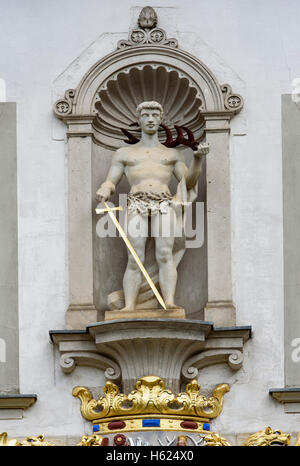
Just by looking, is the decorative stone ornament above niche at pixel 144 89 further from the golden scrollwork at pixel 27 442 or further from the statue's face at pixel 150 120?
the golden scrollwork at pixel 27 442

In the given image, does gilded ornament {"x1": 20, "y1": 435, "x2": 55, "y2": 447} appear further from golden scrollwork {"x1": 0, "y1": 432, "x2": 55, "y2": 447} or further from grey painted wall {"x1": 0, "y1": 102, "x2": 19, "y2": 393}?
grey painted wall {"x1": 0, "y1": 102, "x2": 19, "y2": 393}

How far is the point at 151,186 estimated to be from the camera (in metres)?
20.5

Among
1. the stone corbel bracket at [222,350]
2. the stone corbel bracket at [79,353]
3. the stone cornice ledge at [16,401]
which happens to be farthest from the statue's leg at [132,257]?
the stone cornice ledge at [16,401]

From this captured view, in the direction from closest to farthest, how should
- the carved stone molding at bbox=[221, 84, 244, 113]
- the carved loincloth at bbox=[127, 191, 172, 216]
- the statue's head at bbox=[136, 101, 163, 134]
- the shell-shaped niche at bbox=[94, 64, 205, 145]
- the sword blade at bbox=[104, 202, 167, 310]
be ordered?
the sword blade at bbox=[104, 202, 167, 310], the carved loincloth at bbox=[127, 191, 172, 216], the statue's head at bbox=[136, 101, 163, 134], the carved stone molding at bbox=[221, 84, 244, 113], the shell-shaped niche at bbox=[94, 64, 205, 145]

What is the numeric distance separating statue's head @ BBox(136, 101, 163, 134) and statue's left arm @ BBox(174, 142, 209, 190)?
32 centimetres

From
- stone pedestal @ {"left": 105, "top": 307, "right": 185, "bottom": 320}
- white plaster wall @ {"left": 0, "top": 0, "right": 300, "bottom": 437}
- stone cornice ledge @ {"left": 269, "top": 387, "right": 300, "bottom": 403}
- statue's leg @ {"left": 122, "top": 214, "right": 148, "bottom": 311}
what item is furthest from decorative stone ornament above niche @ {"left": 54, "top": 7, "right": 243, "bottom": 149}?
stone cornice ledge @ {"left": 269, "top": 387, "right": 300, "bottom": 403}

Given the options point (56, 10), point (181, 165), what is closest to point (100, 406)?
point (181, 165)

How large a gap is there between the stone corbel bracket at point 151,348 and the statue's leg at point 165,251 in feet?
1.42

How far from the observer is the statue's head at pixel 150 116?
68.0ft

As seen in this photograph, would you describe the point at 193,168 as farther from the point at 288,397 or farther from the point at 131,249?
the point at 288,397

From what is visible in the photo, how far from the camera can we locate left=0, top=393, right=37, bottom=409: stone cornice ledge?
20109 millimetres

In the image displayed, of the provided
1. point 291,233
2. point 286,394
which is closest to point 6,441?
point 286,394

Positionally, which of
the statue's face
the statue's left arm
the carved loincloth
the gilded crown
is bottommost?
the gilded crown
